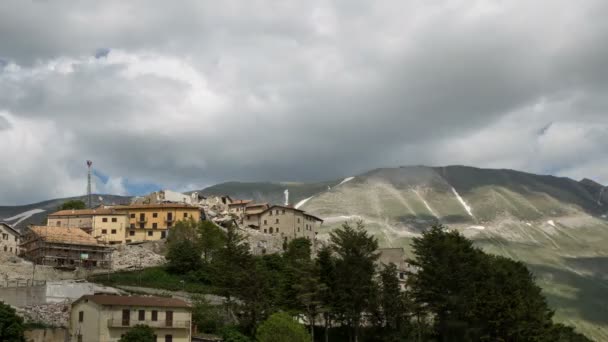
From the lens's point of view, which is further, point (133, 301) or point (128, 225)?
point (128, 225)

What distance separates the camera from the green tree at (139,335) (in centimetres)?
5747

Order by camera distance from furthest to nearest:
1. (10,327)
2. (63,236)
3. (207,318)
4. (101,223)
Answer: (101,223) < (63,236) < (207,318) < (10,327)

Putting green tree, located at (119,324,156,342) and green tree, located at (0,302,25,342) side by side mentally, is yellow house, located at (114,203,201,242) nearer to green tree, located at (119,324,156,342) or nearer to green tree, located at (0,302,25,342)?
green tree, located at (119,324,156,342)

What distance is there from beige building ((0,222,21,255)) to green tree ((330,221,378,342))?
58460mm

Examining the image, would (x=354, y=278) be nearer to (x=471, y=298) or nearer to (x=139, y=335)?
(x=471, y=298)

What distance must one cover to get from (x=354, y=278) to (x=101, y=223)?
209 ft

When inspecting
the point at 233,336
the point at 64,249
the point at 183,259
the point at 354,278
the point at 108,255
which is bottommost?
the point at 233,336

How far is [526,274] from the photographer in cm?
8381

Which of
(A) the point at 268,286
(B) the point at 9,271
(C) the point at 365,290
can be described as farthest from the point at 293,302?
(B) the point at 9,271

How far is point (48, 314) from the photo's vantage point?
68438mm

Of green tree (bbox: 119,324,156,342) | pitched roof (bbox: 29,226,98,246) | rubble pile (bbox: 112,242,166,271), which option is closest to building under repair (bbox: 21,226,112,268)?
pitched roof (bbox: 29,226,98,246)

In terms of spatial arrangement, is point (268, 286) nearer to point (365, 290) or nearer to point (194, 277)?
point (365, 290)

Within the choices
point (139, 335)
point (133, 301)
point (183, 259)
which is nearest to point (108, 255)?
point (183, 259)

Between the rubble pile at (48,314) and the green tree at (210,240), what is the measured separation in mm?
30493
